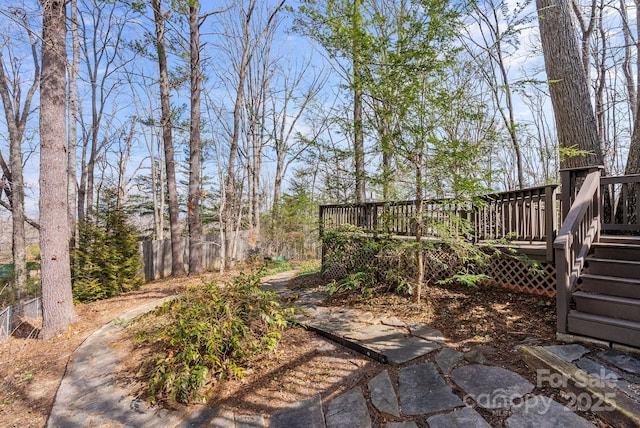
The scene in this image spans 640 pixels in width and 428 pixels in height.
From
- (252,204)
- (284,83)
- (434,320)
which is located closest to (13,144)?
(252,204)

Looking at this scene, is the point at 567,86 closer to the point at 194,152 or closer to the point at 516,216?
the point at 516,216

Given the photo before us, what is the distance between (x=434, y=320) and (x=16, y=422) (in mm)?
4024

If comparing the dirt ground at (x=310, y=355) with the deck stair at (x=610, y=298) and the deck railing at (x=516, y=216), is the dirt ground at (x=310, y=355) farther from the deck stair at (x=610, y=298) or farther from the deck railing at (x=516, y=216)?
the deck railing at (x=516, y=216)

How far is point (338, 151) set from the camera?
4523 mm

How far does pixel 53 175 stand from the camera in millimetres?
4309

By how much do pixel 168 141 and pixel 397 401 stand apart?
887cm

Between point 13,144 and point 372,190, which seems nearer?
point 372,190

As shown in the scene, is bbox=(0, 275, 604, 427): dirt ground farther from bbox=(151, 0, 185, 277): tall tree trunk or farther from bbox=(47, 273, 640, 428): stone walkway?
bbox=(151, 0, 185, 277): tall tree trunk

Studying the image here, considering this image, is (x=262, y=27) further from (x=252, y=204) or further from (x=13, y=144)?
(x=13, y=144)

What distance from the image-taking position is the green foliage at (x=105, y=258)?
667 cm

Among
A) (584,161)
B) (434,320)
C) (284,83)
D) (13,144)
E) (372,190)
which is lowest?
(434,320)

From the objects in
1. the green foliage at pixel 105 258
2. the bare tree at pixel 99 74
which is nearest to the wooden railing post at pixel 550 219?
the green foliage at pixel 105 258

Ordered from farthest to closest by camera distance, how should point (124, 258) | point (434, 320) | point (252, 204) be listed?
1. point (252, 204)
2. point (124, 258)
3. point (434, 320)

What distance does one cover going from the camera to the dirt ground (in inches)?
98.7
